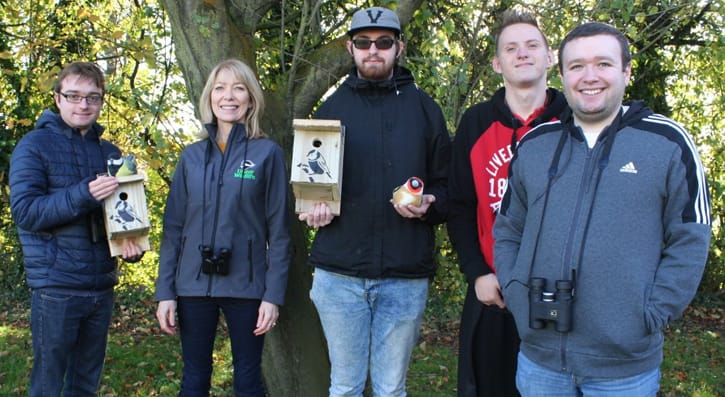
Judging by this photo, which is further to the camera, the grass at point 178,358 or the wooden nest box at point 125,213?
the grass at point 178,358

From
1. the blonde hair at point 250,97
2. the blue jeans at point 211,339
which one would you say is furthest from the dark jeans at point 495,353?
the blonde hair at point 250,97

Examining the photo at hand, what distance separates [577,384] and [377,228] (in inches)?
48.3

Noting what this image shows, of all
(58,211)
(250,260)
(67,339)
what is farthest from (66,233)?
(250,260)

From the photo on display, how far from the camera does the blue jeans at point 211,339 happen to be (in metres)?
3.29

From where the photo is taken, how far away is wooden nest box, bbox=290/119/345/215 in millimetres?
3213

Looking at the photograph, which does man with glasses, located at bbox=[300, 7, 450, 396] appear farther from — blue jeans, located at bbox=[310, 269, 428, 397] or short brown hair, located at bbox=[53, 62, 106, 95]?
short brown hair, located at bbox=[53, 62, 106, 95]

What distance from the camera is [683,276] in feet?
7.35

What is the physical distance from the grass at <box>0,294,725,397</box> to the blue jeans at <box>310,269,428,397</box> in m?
2.52

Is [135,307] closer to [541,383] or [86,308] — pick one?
[86,308]

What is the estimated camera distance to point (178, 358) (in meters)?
6.64

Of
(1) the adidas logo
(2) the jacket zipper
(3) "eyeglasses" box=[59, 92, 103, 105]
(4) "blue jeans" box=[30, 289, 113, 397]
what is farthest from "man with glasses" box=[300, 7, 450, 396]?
(3) "eyeglasses" box=[59, 92, 103, 105]

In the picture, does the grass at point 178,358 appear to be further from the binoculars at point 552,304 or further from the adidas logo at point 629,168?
the adidas logo at point 629,168

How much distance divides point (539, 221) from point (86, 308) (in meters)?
2.36

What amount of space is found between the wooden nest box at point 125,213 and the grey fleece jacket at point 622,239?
203 cm
